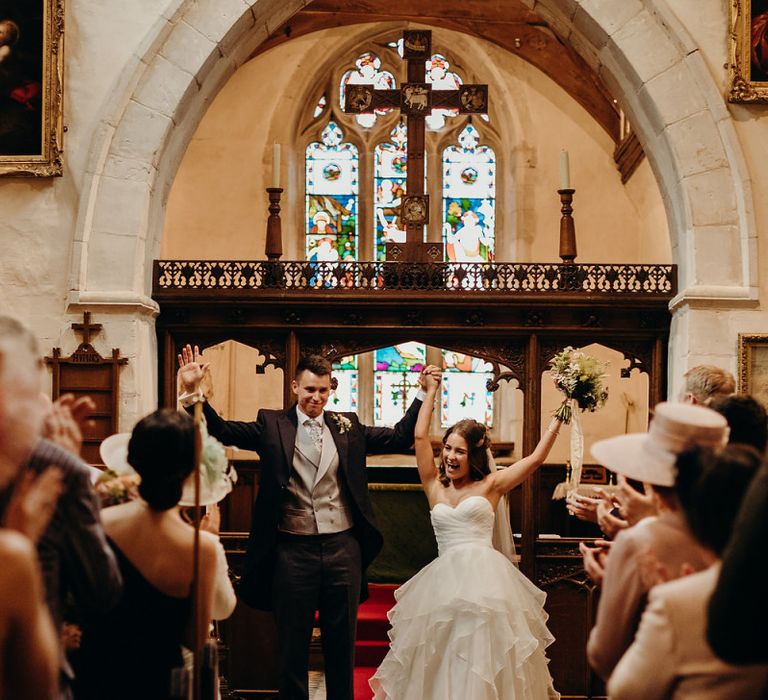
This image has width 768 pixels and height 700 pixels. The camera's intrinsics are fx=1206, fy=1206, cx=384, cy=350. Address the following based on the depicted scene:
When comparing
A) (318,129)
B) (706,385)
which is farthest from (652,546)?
(318,129)

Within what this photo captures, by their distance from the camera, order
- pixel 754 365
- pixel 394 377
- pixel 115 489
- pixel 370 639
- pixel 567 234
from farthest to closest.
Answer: pixel 394 377
pixel 370 639
pixel 567 234
pixel 754 365
pixel 115 489

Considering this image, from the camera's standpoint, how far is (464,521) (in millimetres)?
6312

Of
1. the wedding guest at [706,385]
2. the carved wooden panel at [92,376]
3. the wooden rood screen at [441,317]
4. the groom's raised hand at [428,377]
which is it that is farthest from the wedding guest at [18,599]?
the wooden rood screen at [441,317]

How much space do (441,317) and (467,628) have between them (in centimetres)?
257

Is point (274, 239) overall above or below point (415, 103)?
below

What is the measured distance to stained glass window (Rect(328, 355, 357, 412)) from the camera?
13367 millimetres

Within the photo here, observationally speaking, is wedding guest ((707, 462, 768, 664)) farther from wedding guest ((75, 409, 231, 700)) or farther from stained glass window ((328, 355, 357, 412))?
stained glass window ((328, 355, 357, 412))

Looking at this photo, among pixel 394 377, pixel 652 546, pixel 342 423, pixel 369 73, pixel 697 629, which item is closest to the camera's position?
pixel 697 629

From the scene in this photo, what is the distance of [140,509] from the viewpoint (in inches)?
148

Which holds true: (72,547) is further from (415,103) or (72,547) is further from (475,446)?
(415,103)

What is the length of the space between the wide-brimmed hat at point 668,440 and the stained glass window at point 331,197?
10074 mm

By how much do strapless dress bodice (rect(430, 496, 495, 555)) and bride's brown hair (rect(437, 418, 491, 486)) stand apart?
0.14 m

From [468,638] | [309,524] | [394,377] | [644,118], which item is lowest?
[468,638]

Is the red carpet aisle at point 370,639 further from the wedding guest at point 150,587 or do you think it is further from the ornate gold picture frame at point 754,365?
the wedding guest at point 150,587
